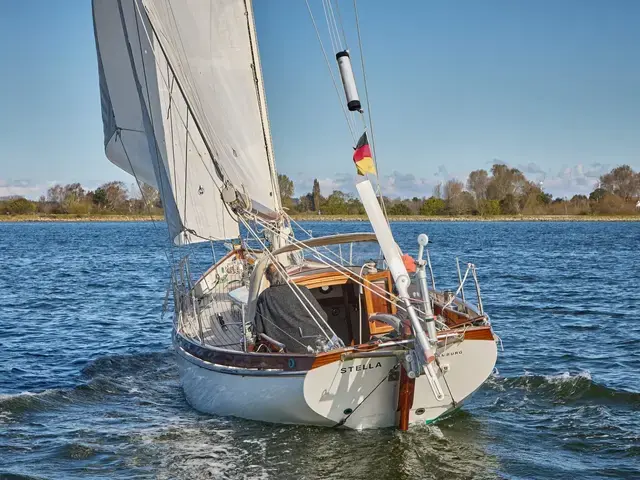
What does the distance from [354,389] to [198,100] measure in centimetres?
687

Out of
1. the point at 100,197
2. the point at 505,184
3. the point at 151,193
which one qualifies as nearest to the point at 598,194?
the point at 505,184

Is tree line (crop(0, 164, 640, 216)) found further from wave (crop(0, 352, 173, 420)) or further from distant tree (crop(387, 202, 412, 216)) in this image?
wave (crop(0, 352, 173, 420))

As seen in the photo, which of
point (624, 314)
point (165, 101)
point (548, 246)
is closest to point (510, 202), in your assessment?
point (548, 246)

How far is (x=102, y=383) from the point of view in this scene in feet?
55.5

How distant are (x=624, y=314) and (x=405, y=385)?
1587 cm

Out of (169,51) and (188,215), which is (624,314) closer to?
(188,215)

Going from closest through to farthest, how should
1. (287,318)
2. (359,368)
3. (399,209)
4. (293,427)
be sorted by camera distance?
(359,368) < (293,427) < (287,318) < (399,209)

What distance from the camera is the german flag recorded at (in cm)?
1130

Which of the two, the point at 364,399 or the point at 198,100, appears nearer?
the point at 364,399

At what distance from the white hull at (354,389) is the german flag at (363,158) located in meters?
2.63

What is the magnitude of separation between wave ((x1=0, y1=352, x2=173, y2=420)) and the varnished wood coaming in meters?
3.75

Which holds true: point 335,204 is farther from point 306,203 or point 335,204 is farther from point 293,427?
point 293,427

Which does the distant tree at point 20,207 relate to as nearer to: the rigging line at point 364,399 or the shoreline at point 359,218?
the shoreline at point 359,218

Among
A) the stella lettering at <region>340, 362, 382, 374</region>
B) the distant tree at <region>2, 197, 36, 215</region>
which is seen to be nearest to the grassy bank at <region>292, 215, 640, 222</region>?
the distant tree at <region>2, 197, 36, 215</region>
